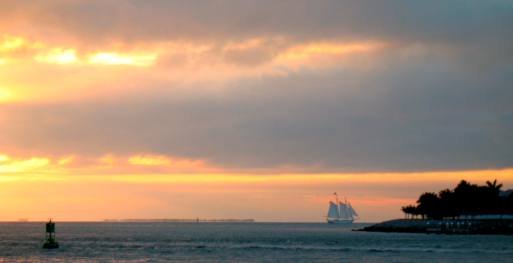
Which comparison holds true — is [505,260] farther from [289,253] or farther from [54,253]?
[54,253]

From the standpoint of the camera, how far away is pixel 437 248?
444 feet

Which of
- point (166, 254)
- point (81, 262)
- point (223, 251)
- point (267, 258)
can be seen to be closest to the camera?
point (81, 262)

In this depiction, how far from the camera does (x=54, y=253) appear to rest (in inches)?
4808

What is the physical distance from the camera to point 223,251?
12888 centimetres

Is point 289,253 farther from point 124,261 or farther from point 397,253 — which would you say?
point 124,261

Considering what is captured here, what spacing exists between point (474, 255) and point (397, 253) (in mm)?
11485

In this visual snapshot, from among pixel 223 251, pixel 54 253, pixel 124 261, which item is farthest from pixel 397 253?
pixel 54 253

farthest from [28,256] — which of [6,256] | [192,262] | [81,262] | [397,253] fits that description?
[397,253]

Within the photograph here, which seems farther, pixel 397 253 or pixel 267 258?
pixel 397 253

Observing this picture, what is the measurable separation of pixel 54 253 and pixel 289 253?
36.2m

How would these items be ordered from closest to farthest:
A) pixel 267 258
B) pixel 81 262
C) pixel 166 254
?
pixel 81 262 < pixel 267 258 < pixel 166 254

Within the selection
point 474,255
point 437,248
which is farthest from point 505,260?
point 437,248

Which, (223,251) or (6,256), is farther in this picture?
(223,251)

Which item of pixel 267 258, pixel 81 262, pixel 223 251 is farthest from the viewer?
pixel 223 251
